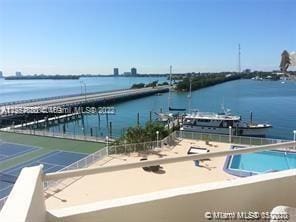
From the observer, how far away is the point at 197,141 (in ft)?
49.0

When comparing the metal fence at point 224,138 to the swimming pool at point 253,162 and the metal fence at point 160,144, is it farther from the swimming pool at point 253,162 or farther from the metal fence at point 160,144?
the swimming pool at point 253,162

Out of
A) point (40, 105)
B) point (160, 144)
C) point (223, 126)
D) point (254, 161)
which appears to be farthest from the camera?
point (40, 105)

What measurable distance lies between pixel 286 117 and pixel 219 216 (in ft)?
112

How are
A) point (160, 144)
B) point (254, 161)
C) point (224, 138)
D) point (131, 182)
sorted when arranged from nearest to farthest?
point (131, 182) → point (254, 161) → point (160, 144) → point (224, 138)

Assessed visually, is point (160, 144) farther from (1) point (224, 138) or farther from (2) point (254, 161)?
(2) point (254, 161)

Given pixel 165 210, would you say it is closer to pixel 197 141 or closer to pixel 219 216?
pixel 219 216

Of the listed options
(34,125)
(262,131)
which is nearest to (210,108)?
(262,131)

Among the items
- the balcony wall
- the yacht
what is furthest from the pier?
the balcony wall

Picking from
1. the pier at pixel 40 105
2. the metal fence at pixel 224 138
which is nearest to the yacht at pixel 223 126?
→ the metal fence at pixel 224 138

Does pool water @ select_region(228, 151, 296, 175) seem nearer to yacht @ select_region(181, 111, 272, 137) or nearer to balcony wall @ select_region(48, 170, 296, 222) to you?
balcony wall @ select_region(48, 170, 296, 222)

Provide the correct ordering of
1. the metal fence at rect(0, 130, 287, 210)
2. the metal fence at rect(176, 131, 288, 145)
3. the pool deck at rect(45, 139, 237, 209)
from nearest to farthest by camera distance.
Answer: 1. the pool deck at rect(45, 139, 237, 209)
2. the metal fence at rect(0, 130, 287, 210)
3. the metal fence at rect(176, 131, 288, 145)

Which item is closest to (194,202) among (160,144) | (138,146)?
(138,146)

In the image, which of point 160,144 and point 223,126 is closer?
point 160,144

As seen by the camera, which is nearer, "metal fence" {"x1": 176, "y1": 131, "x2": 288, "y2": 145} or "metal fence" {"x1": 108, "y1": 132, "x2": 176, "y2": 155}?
"metal fence" {"x1": 108, "y1": 132, "x2": 176, "y2": 155}
